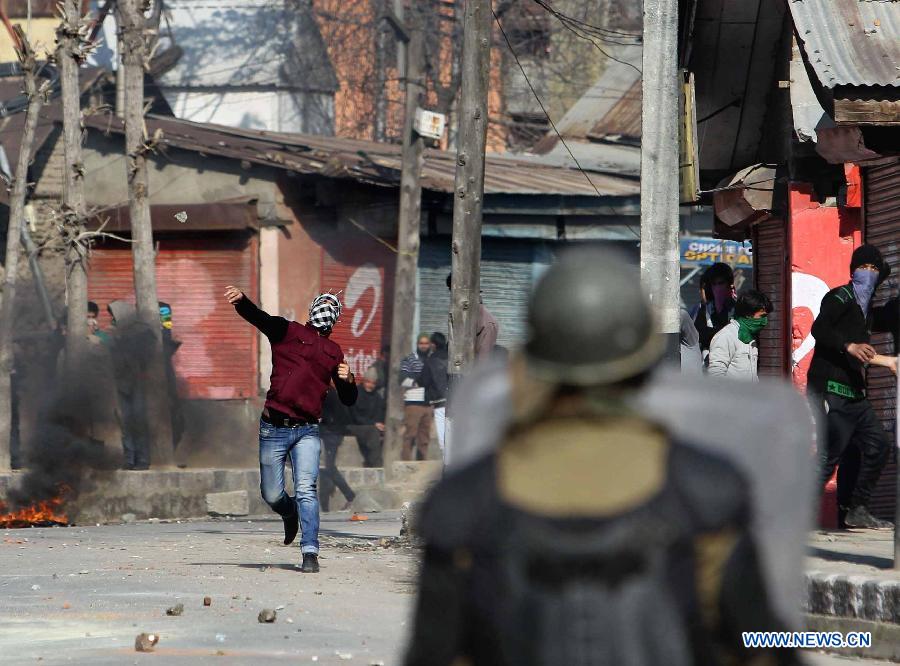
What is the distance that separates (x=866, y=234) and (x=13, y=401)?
10.9m

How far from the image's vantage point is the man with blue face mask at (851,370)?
968 centimetres

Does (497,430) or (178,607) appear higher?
(497,430)

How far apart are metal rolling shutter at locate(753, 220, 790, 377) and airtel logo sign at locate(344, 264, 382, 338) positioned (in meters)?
9.08

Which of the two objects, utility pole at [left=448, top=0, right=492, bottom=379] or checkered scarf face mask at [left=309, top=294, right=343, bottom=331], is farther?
utility pole at [left=448, top=0, right=492, bottom=379]

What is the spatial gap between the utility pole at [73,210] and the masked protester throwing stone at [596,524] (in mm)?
15809

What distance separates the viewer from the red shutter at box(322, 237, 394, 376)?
2314cm

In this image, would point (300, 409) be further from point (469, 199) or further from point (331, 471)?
point (331, 471)

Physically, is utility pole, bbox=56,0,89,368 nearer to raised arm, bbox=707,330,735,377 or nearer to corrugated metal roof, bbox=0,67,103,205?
corrugated metal roof, bbox=0,67,103,205

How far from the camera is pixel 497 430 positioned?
2.46 m

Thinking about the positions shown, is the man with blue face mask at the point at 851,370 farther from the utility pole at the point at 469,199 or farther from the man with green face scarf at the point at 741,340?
the utility pole at the point at 469,199

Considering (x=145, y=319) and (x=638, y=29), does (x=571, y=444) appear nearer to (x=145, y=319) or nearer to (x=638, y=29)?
(x=145, y=319)

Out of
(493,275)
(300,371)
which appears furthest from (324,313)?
(493,275)

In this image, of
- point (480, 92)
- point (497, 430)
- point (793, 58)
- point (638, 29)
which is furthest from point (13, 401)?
point (638, 29)

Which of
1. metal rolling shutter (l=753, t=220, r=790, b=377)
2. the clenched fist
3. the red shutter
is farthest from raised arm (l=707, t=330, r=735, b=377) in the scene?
the red shutter
